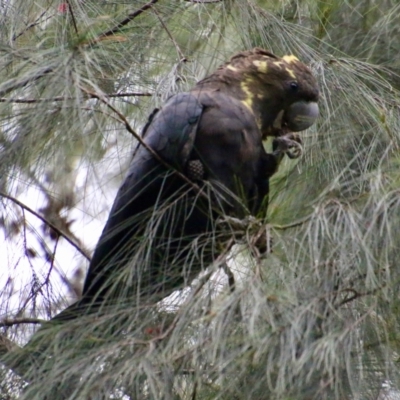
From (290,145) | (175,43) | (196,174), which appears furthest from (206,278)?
(175,43)

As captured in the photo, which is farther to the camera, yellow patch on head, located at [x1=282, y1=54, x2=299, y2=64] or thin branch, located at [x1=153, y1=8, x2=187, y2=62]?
yellow patch on head, located at [x1=282, y1=54, x2=299, y2=64]

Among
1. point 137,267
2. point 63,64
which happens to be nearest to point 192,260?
point 137,267

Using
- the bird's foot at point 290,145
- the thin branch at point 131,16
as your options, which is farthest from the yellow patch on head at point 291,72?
the thin branch at point 131,16

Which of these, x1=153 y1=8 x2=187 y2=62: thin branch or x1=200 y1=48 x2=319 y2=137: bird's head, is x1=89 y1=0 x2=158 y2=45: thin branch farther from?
x1=200 y1=48 x2=319 y2=137: bird's head

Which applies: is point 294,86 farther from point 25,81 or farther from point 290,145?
point 25,81

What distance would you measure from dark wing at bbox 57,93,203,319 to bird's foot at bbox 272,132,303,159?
0.19m

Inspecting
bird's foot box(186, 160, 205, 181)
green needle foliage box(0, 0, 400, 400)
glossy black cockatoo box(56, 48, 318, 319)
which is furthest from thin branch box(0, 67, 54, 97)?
bird's foot box(186, 160, 205, 181)

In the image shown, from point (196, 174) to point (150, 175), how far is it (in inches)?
3.9

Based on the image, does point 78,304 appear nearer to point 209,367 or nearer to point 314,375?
point 209,367

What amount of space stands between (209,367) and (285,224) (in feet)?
1.04

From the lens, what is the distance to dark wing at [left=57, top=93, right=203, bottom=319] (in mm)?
1907

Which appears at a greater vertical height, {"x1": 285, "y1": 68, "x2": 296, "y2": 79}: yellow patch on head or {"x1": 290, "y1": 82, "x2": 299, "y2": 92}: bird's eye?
{"x1": 285, "y1": 68, "x2": 296, "y2": 79}: yellow patch on head

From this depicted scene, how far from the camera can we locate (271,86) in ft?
7.48

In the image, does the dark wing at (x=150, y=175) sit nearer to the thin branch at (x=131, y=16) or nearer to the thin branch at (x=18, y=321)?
the thin branch at (x=18, y=321)
